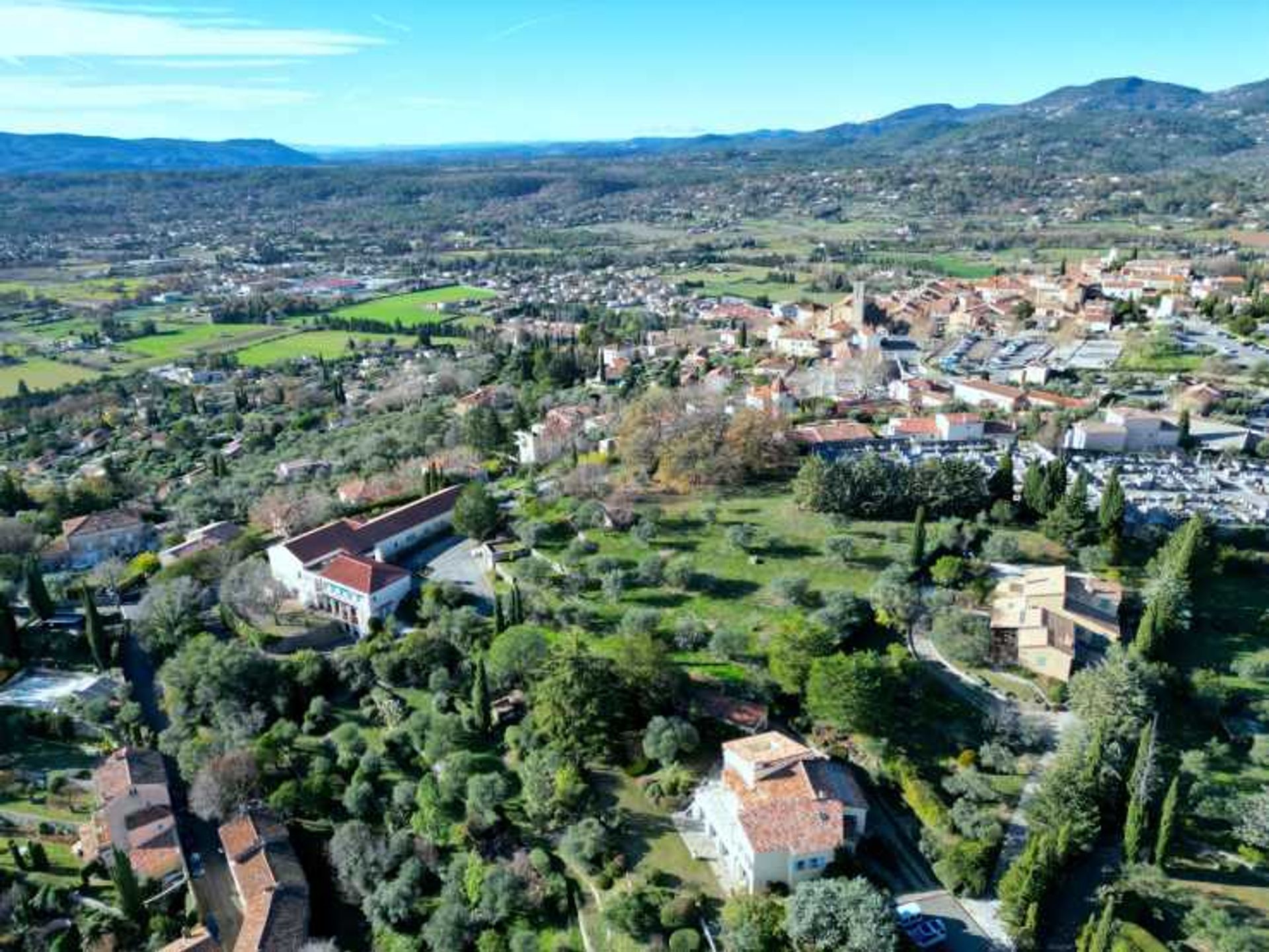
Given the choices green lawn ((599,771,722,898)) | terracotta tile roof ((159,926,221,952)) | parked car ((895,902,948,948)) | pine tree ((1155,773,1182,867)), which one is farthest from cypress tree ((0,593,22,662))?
pine tree ((1155,773,1182,867))

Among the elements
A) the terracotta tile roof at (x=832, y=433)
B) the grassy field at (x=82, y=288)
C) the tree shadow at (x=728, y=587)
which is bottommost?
the grassy field at (x=82, y=288)

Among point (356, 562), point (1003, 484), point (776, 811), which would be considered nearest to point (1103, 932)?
point (776, 811)

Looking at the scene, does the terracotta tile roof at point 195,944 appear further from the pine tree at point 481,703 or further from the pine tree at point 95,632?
the pine tree at point 95,632

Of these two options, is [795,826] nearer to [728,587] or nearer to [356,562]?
[728,587]

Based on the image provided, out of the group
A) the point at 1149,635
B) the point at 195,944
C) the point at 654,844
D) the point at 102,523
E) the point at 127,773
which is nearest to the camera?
the point at 195,944

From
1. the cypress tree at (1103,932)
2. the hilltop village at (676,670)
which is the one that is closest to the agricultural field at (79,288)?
the hilltop village at (676,670)

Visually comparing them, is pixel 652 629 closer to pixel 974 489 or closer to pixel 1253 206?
pixel 974 489
